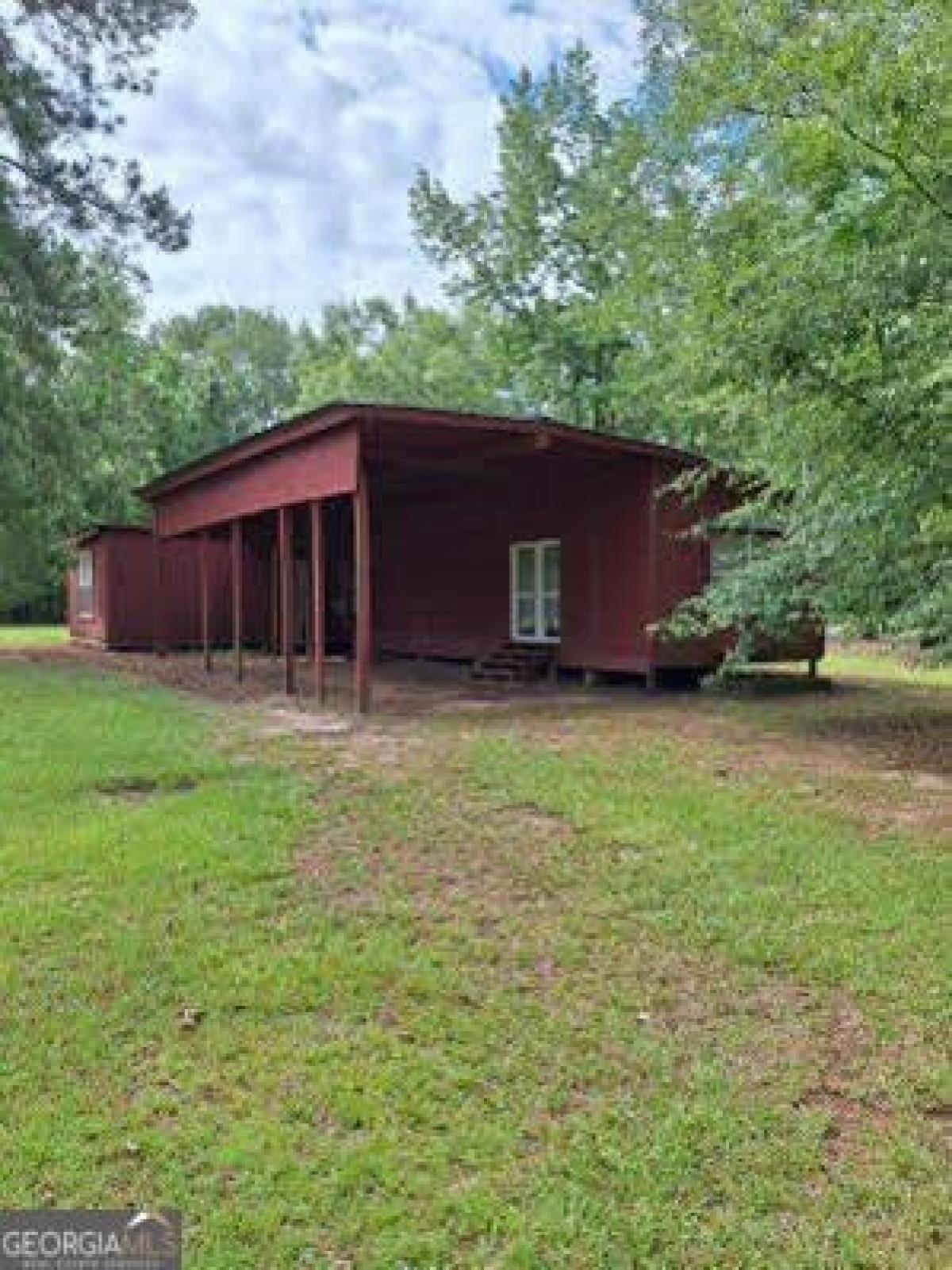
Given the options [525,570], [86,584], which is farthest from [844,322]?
[86,584]

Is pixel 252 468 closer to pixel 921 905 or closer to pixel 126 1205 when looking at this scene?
pixel 921 905

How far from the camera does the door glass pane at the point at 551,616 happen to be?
14375 millimetres

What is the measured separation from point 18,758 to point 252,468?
6.38m

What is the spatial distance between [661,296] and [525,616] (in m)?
5.52

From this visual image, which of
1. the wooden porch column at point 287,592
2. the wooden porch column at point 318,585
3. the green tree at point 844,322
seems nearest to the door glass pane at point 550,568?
the wooden porch column at point 287,592

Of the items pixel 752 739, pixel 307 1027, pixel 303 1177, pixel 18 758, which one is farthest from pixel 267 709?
pixel 303 1177

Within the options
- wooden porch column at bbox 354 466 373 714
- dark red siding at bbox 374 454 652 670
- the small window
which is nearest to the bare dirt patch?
wooden porch column at bbox 354 466 373 714

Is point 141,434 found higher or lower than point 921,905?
higher

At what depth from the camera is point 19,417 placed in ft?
59.3

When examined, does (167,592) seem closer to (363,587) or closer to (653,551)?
(653,551)

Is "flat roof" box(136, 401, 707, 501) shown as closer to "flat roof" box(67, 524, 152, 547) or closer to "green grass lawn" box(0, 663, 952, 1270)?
"green grass lawn" box(0, 663, 952, 1270)

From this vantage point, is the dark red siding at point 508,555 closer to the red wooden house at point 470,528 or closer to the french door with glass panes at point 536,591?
the red wooden house at point 470,528

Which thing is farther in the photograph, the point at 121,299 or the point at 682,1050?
the point at 121,299

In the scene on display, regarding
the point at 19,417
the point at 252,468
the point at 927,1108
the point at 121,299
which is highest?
the point at 121,299
